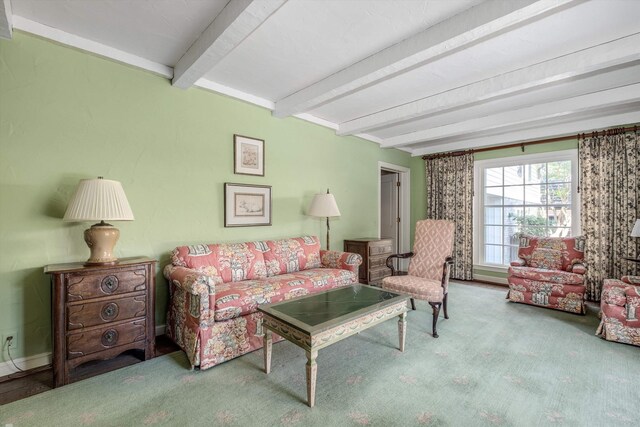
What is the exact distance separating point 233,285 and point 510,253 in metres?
4.58

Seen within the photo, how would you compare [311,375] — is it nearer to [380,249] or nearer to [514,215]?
[380,249]

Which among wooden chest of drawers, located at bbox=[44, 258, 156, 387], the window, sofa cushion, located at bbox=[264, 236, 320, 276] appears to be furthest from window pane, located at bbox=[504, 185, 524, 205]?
wooden chest of drawers, located at bbox=[44, 258, 156, 387]

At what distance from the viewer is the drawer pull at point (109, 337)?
7.01 feet

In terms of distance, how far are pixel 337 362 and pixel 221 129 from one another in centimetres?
259

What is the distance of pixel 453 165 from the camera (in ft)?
17.5

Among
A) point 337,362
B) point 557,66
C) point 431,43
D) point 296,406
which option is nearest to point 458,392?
point 337,362

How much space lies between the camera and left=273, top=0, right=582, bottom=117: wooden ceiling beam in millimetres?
1796

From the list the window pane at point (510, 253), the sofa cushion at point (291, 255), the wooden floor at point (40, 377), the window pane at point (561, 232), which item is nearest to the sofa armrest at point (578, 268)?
the window pane at point (561, 232)

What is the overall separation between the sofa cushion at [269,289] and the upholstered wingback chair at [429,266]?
1.96 feet

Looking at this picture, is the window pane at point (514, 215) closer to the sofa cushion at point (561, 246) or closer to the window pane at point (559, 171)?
the window pane at point (559, 171)

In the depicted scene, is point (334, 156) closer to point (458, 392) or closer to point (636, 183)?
point (458, 392)

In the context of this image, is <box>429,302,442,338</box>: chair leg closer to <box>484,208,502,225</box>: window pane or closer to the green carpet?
the green carpet

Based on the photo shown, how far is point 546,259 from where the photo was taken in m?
3.89

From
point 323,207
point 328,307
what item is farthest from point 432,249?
point 328,307
